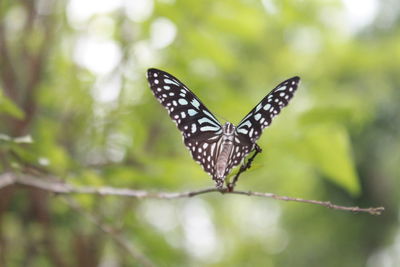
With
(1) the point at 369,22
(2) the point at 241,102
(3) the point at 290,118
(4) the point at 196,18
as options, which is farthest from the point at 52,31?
(1) the point at 369,22

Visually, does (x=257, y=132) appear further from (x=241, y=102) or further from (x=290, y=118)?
(x=290, y=118)

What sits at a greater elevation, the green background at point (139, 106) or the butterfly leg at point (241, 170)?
the butterfly leg at point (241, 170)

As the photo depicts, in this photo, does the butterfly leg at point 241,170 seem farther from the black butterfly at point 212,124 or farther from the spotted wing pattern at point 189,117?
the spotted wing pattern at point 189,117

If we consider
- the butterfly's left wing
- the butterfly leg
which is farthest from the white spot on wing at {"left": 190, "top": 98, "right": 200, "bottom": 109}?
the butterfly leg

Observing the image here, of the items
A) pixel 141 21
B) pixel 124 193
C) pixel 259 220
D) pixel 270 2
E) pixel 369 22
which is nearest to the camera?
pixel 124 193

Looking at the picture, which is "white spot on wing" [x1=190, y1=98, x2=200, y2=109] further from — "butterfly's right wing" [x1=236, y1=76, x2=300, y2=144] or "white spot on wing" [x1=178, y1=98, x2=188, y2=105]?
"butterfly's right wing" [x1=236, y1=76, x2=300, y2=144]

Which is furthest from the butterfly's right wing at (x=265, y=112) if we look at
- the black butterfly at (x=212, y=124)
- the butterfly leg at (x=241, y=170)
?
the butterfly leg at (x=241, y=170)

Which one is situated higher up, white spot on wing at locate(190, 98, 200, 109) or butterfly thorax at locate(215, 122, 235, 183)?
white spot on wing at locate(190, 98, 200, 109)
